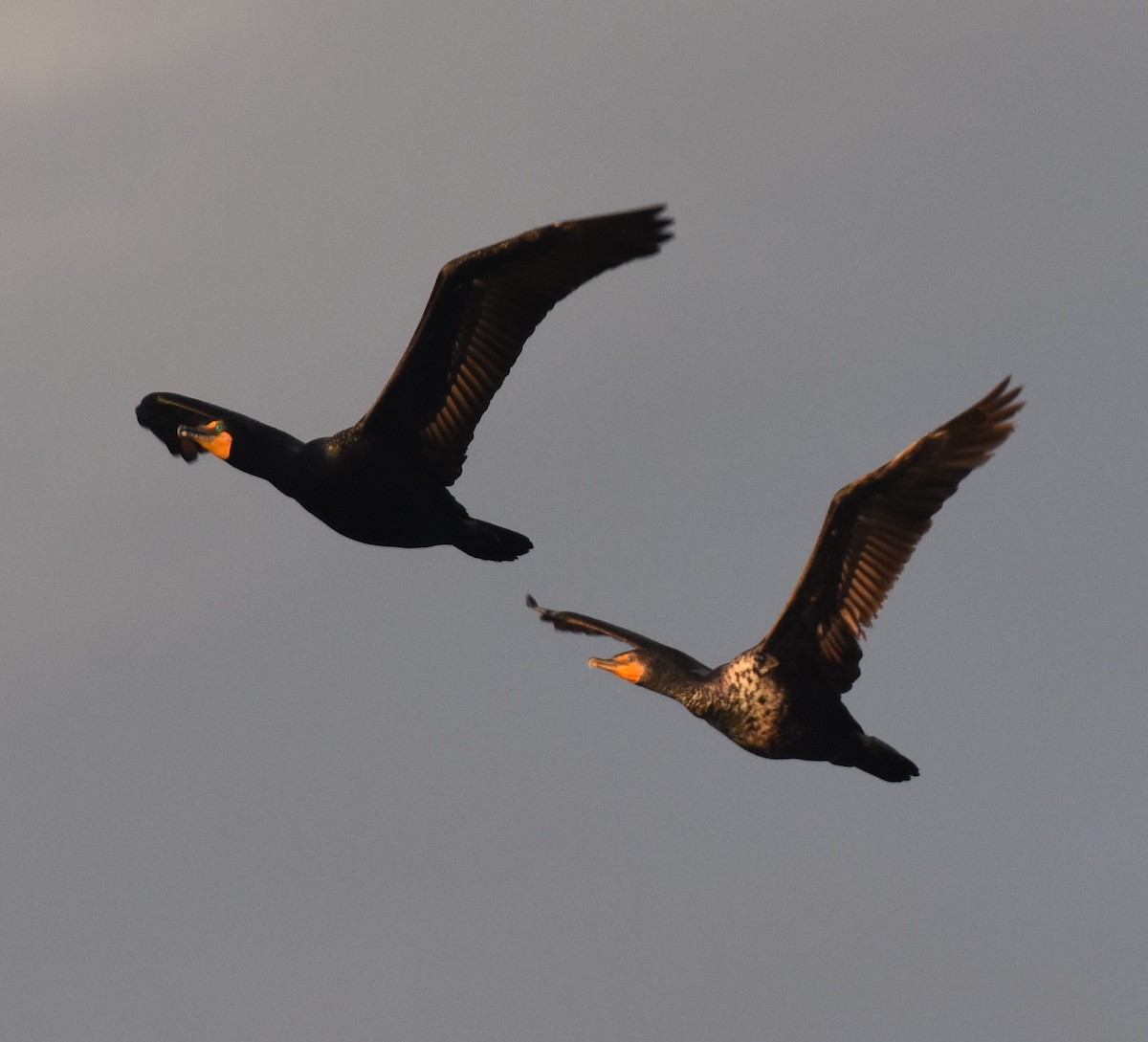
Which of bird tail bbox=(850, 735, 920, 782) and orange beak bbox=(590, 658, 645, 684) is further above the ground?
orange beak bbox=(590, 658, 645, 684)

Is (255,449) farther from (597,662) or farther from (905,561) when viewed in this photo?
(905,561)

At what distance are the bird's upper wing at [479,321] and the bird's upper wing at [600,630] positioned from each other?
176 cm

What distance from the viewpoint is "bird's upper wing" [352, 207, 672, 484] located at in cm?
1891

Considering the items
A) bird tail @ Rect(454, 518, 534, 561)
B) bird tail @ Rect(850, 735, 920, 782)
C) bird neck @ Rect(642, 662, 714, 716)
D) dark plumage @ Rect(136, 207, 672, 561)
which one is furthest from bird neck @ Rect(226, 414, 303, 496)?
bird tail @ Rect(850, 735, 920, 782)

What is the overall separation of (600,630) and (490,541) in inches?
53.1

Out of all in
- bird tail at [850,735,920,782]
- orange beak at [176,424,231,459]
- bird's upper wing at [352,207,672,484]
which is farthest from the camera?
orange beak at [176,424,231,459]

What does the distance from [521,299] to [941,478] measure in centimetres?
361

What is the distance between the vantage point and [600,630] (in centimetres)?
2125

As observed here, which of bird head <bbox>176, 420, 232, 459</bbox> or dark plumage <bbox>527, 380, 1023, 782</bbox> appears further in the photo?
bird head <bbox>176, 420, 232, 459</bbox>

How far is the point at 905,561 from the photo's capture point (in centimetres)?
1797

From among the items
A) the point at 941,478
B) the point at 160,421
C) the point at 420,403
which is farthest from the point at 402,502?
the point at 941,478

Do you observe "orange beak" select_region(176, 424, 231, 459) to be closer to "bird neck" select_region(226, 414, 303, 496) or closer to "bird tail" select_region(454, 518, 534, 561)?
"bird neck" select_region(226, 414, 303, 496)

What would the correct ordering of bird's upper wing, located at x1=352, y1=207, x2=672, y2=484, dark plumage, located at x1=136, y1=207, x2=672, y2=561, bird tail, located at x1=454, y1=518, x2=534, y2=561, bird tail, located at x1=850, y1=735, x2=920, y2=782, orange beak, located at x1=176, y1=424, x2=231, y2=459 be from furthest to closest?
orange beak, located at x1=176, y1=424, x2=231, y2=459 → bird tail, located at x1=454, y1=518, x2=534, y2=561 → dark plumage, located at x1=136, y1=207, x2=672, y2=561 → bird's upper wing, located at x1=352, y1=207, x2=672, y2=484 → bird tail, located at x1=850, y1=735, x2=920, y2=782

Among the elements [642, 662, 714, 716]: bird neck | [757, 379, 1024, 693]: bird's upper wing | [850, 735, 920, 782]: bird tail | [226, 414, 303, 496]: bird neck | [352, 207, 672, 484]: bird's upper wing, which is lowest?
[850, 735, 920, 782]: bird tail
